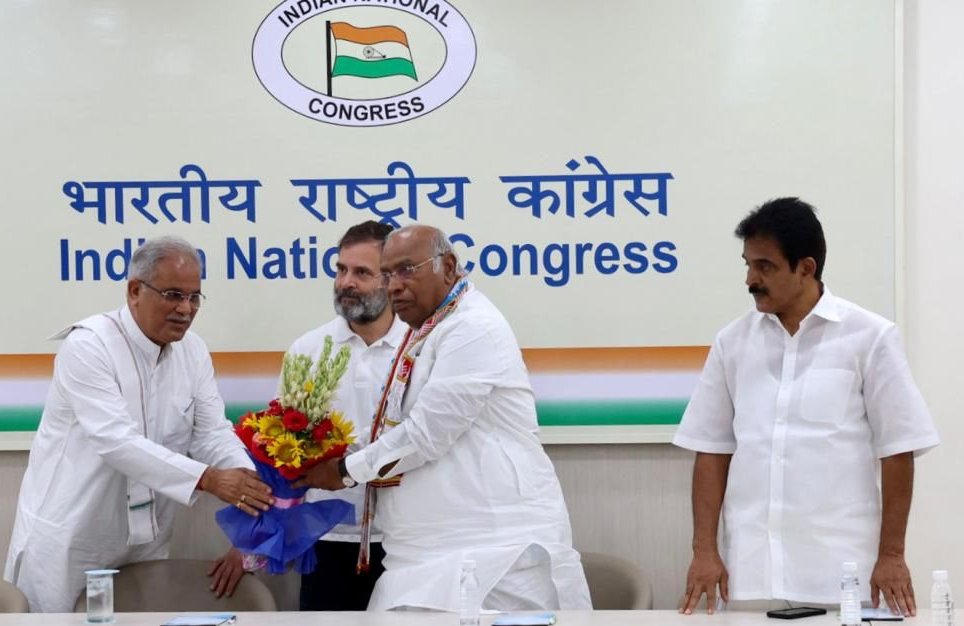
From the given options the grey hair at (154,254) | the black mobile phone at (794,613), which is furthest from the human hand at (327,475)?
the black mobile phone at (794,613)

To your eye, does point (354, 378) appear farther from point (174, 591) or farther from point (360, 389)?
point (174, 591)

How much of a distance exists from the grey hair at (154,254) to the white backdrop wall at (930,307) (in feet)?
5.45

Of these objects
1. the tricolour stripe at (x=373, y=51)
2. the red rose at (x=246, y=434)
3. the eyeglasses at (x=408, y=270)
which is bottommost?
the red rose at (x=246, y=434)

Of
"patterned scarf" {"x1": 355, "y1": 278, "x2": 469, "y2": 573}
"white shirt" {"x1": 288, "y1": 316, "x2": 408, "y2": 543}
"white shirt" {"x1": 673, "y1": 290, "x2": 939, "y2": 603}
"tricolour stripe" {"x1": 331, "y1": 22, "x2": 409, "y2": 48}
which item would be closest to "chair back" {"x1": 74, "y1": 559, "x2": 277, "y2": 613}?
"white shirt" {"x1": 288, "y1": 316, "x2": 408, "y2": 543}

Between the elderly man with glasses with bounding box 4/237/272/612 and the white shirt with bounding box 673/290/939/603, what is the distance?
154 cm

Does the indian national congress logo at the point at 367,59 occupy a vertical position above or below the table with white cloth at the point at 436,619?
above

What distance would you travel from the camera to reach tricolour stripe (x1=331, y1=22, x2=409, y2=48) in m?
4.28

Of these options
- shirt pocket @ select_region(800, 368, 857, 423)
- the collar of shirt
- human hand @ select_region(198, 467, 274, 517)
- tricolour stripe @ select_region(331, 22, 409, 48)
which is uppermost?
tricolour stripe @ select_region(331, 22, 409, 48)

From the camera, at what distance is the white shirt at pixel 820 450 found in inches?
120

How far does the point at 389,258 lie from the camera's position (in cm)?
346

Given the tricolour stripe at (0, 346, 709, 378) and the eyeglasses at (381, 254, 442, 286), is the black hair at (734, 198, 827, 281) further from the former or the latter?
the tricolour stripe at (0, 346, 709, 378)

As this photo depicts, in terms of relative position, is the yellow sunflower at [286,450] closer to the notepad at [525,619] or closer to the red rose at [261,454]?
the red rose at [261,454]

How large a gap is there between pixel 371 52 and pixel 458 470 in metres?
1.73

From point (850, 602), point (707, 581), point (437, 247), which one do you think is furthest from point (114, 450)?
point (850, 602)
